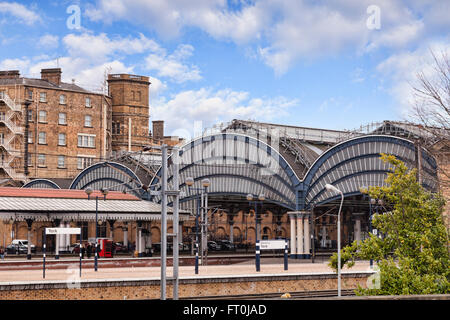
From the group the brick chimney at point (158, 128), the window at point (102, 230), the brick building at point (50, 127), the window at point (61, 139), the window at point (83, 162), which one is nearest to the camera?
the window at point (102, 230)

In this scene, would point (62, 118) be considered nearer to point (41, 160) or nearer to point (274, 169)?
point (41, 160)

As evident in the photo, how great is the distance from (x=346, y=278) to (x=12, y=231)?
42975mm

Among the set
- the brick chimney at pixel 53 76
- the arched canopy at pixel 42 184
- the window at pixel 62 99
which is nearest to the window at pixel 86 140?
the window at pixel 62 99

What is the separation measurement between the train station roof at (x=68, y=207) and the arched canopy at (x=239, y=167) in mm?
4182

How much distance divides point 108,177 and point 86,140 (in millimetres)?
19791

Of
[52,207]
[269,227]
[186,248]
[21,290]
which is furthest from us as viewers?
[269,227]

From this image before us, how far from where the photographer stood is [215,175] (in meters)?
53.5

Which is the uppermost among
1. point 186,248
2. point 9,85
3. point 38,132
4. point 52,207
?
point 9,85

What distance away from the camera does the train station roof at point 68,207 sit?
142ft

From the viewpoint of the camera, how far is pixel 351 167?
1850 inches

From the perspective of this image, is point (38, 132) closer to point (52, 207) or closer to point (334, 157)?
point (52, 207)

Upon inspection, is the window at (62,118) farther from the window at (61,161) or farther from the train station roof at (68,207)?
the train station roof at (68,207)
